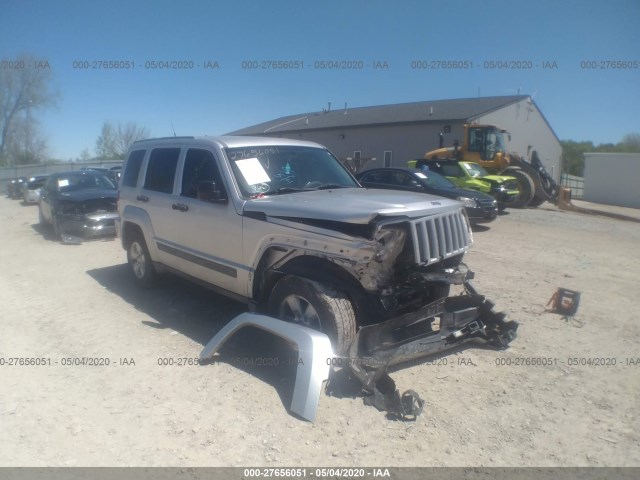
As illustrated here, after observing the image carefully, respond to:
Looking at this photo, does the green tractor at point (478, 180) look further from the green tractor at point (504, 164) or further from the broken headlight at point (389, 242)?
the broken headlight at point (389, 242)

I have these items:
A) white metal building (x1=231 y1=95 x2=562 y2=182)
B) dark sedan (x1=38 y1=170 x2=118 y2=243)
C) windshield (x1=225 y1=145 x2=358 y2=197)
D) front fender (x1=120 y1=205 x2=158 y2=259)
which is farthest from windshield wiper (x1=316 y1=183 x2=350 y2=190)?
white metal building (x1=231 y1=95 x2=562 y2=182)

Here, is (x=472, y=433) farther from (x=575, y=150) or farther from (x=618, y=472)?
(x=575, y=150)

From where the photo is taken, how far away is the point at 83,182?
40.0ft

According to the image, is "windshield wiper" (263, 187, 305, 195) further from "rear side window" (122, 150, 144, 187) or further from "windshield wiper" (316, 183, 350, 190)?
"rear side window" (122, 150, 144, 187)

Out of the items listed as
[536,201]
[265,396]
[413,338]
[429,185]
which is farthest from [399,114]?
[265,396]

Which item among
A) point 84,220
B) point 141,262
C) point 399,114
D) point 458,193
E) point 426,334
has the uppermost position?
point 399,114

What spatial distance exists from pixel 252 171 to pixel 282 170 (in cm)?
36

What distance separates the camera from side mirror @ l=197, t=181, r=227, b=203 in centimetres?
474

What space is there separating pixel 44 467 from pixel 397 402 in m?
2.42

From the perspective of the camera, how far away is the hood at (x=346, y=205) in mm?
3773

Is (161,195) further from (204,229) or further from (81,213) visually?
(81,213)

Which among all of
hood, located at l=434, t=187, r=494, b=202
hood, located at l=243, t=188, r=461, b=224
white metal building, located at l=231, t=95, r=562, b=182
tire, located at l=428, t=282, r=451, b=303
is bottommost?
tire, located at l=428, t=282, r=451, b=303

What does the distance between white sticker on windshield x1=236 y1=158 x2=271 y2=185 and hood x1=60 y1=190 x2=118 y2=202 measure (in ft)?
24.7

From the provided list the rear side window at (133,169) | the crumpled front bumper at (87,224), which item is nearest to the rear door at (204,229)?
the rear side window at (133,169)
